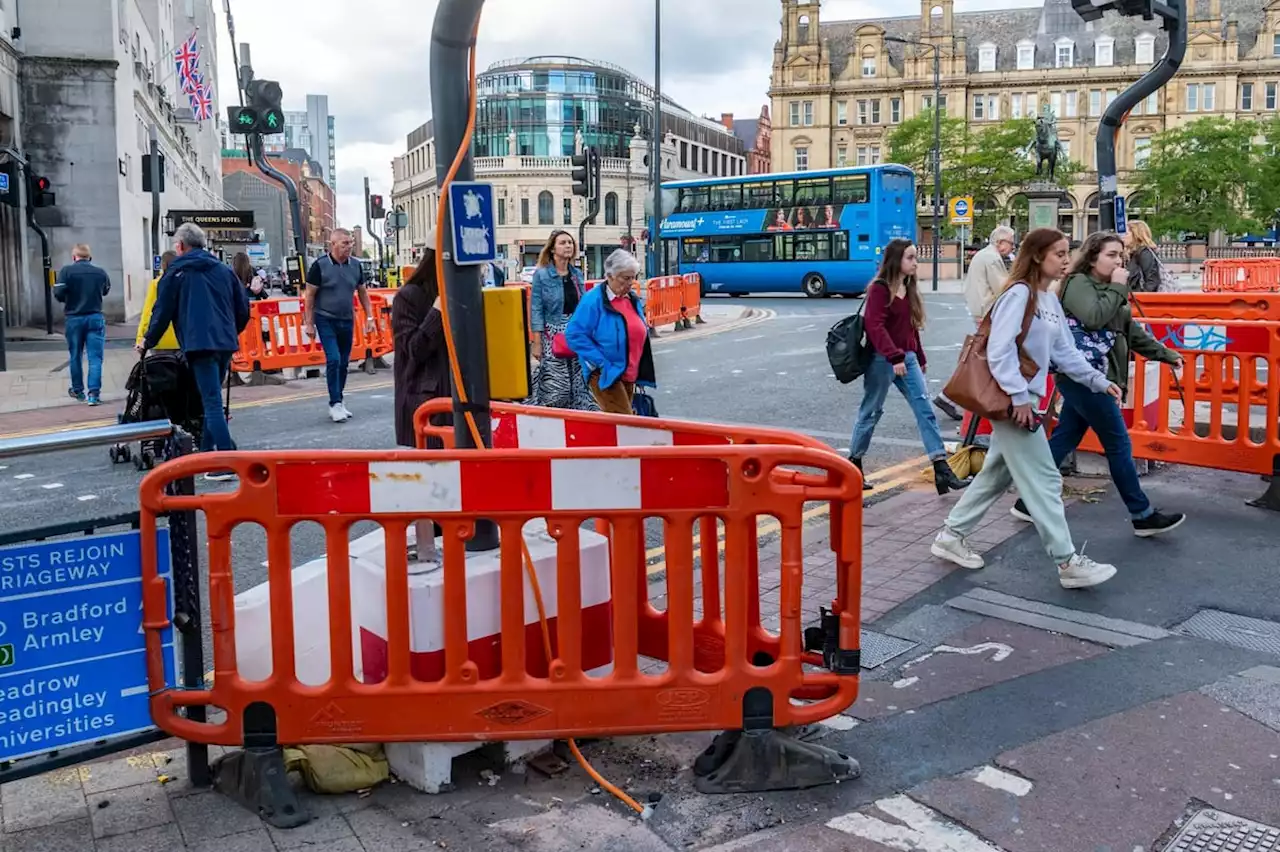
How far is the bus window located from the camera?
36.9 metres

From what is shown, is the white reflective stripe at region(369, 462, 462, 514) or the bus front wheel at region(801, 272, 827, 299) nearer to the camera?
the white reflective stripe at region(369, 462, 462, 514)

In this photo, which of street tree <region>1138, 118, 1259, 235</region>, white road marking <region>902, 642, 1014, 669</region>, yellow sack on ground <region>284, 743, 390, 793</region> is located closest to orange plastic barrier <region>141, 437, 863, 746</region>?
yellow sack on ground <region>284, 743, 390, 793</region>

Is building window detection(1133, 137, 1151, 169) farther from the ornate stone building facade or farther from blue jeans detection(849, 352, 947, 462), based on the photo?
blue jeans detection(849, 352, 947, 462)

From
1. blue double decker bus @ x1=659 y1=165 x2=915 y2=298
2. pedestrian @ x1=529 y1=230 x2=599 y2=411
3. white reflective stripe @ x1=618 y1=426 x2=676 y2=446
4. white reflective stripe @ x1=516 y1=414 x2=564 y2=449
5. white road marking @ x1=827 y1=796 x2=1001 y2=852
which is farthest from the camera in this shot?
blue double decker bus @ x1=659 y1=165 x2=915 y2=298

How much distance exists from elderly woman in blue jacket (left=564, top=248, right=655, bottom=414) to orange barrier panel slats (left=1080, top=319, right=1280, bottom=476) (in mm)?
3279

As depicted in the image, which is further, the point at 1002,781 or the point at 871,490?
the point at 871,490

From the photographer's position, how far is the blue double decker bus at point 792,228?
37156mm

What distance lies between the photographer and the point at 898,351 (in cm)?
772

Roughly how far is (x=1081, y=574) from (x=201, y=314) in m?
5.98

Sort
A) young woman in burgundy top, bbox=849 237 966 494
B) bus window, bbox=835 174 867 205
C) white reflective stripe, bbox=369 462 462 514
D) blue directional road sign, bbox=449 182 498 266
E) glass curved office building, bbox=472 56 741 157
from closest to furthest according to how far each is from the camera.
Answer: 1. white reflective stripe, bbox=369 462 462 514
2. blue directional road sign, bbox=449 182 498 266
3. young woman in burgundy top, bbox=849 237 966 494
4. bus window, bbox=835 174 867 205
5. glass curved office building, bbox=472 56 741 157

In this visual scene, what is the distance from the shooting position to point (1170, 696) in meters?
4.28

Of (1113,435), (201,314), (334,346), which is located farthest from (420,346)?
(334,346)

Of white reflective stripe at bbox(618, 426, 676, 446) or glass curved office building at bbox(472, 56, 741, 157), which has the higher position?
glass curved office building at bbox(472, 56, 741, 157)

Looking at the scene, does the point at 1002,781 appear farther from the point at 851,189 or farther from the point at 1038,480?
the point at 851,189
